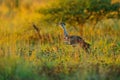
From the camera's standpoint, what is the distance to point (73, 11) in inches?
556

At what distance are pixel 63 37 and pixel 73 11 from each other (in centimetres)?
235

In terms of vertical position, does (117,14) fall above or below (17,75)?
above

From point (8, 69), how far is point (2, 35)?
315 centimetres

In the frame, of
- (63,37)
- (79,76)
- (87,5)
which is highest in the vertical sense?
(87,5)

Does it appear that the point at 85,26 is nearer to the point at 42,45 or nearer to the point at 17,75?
the point at 42,45

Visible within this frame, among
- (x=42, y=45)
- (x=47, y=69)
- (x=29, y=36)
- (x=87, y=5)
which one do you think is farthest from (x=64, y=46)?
(x=87, y=5)

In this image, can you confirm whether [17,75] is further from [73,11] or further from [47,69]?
[73,11]

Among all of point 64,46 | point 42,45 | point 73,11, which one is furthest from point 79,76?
point 73,11

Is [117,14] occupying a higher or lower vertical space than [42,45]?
higher

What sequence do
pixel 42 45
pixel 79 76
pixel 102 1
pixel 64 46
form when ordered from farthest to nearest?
pixel 102 1 < pixel 42 45 < pixel 64 46 < pixel 79 76

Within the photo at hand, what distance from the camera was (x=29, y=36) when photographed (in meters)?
13.4

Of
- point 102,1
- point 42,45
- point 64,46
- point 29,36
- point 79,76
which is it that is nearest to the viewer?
point 79,76

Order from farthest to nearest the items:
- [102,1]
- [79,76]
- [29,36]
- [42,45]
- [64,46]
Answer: [102,1] → [29,36] → [42,45] → [64,46] → [79,76]

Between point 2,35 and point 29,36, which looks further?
point 29,36
